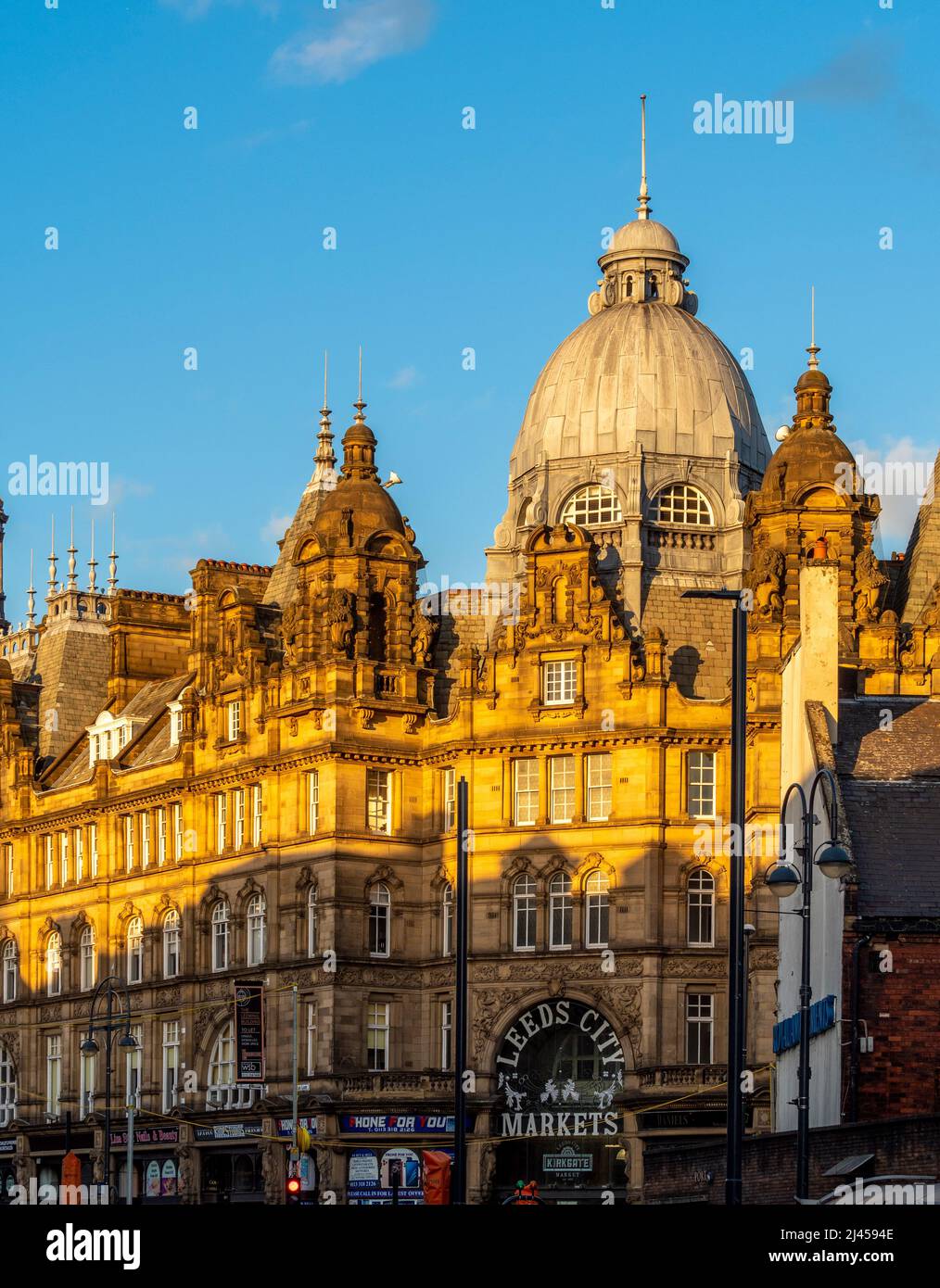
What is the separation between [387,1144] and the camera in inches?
3415

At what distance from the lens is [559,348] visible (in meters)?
102

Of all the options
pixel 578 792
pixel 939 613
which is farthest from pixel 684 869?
pixel 939 613

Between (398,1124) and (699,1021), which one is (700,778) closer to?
(699,1021)

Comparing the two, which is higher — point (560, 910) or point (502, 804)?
point (502, 804)

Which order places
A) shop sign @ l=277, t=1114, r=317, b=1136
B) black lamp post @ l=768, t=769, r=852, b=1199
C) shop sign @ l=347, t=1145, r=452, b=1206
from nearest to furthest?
1. black lamp post @ l=768, t=769, r=852, b=1199
2. shop sign @ l=347, t=1145, r=452, b=1206
3. shop sign @ l=277, t=1114, r=317, b=1136

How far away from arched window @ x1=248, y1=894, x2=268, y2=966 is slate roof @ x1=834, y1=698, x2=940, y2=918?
31397 mm

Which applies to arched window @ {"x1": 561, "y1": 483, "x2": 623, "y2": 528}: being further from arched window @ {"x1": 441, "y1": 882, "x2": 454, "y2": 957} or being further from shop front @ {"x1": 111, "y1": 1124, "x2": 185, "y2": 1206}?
shop front @ {"x1": 111, "y1": 1124, "x2": 185, "y2": 1206}

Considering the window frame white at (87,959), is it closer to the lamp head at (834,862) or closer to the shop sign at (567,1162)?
the shop sign at (567,1162)

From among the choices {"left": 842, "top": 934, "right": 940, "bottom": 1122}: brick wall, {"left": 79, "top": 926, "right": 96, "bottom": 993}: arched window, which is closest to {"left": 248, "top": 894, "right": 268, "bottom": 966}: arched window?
{"left": 79, "top": 926, "right": 96, "bottom": 993}: arched window

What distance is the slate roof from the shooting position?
58469 mm

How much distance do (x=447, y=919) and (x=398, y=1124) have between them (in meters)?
7.11

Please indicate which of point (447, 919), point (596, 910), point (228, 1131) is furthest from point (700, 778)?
point (228, 1131)

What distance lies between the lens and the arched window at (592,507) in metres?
96.6
